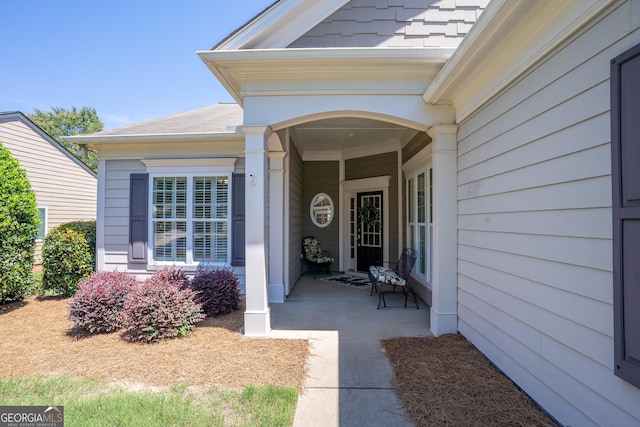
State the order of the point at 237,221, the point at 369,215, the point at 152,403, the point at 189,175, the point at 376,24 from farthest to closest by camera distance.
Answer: the point at 369,215 → the point at 189,175 → the point at 237,221 → the point at 376,24 → the point at 152,403

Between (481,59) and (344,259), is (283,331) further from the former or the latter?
(344,259)

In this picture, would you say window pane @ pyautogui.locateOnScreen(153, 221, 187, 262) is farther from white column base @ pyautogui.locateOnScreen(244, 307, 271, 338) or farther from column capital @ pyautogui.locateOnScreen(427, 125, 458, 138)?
column capital @ pyautogui.locateOnScreen(427, 125, 458, 138)

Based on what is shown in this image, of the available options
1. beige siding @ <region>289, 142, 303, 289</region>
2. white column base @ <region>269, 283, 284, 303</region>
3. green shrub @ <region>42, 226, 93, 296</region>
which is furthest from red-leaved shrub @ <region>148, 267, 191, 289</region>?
green shrub @ <region>42, 226, 93, 296</region>

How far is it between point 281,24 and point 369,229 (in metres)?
4.83

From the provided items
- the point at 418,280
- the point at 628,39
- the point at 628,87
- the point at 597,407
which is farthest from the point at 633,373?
the point at 418,280

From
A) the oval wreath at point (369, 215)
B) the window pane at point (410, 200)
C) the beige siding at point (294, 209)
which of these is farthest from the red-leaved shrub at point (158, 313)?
the oval wreath at point (369, 215)

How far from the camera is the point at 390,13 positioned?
3.90 metres

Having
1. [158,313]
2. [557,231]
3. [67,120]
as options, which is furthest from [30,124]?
[67,120]

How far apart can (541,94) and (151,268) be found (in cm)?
630

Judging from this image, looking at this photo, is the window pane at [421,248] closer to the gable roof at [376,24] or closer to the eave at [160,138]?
the gable roof at [376,24]

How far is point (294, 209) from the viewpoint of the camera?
6.54 metres

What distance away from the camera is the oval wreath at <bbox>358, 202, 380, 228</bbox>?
7215mm

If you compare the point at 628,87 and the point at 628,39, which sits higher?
the point at 628,39

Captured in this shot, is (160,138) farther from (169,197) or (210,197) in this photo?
(210,197)
